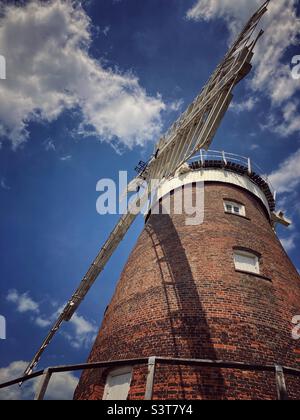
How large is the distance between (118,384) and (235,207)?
7.62 metres

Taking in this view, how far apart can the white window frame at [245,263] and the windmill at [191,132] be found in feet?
11.4

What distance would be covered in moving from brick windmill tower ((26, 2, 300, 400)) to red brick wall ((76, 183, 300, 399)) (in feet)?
0.08

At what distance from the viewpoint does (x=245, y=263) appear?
918 cm

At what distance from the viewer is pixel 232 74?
30.4 feet

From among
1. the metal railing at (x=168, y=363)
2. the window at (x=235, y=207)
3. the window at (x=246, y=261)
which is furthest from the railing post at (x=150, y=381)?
the window at (x=235, y=207)

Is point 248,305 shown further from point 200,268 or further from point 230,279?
point 200,268

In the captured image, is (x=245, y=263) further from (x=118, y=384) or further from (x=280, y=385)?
(x=280, y=385)

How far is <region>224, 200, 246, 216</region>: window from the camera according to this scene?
11484 mm

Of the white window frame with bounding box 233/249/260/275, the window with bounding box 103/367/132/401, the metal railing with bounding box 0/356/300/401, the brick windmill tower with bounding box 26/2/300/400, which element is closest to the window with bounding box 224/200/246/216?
the brick windmill tower with bounding box 26/2/300/400

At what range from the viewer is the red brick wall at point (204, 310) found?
6.09 meters

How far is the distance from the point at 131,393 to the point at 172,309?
2141mm

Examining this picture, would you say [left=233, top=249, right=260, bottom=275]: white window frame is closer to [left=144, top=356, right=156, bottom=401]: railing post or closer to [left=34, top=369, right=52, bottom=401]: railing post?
[left=144, top=356, right=156, bottom=401]: railing post

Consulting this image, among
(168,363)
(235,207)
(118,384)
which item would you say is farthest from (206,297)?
(235,207)
